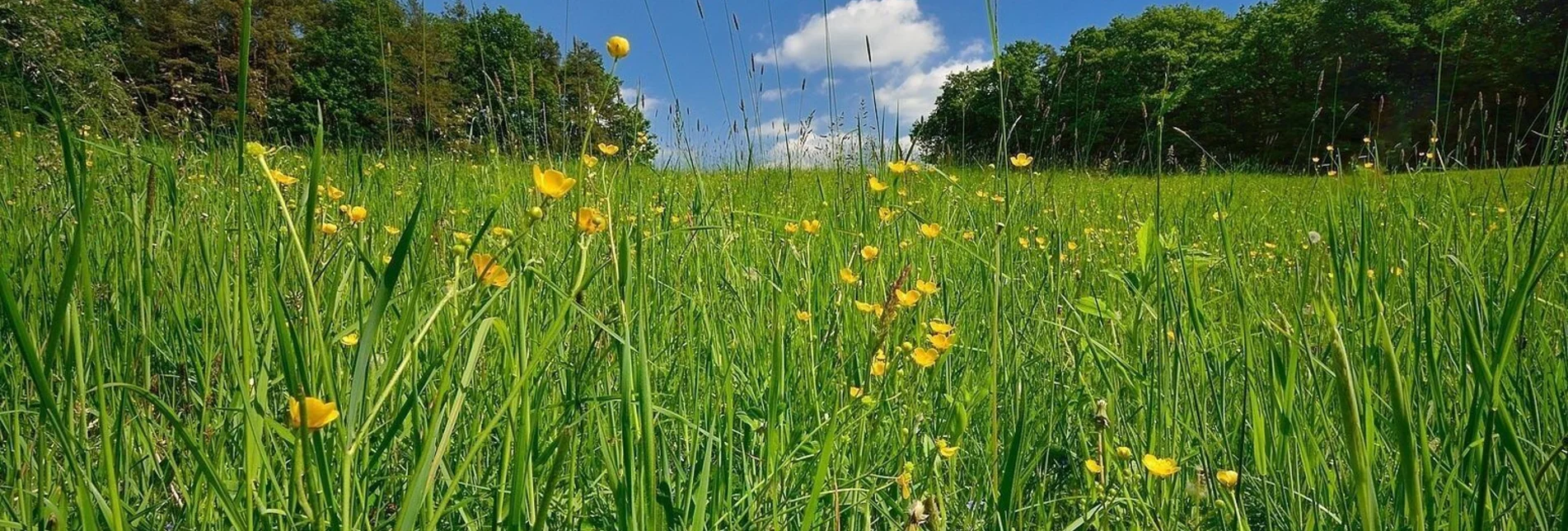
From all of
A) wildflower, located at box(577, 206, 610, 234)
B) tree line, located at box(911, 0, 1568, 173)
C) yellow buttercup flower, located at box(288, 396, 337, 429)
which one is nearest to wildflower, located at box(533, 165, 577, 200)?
wildflower, located at box(577, 206, 610, 234)

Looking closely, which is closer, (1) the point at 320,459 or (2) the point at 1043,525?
(1) the point at 320,459

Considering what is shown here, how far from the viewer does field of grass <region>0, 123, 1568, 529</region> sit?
48cm

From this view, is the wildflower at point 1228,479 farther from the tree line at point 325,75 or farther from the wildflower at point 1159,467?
the tree line at point 325,75

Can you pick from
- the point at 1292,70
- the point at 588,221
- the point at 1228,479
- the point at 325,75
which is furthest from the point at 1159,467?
the point at 1292,70

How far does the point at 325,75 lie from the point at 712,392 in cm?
1014

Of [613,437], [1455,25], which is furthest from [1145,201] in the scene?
[1455,25]

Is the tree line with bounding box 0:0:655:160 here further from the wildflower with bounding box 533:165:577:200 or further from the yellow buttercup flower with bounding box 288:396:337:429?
the yellow buttercup flower with bounding box 288:396:337:429

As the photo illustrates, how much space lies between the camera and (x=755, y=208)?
2553 mm

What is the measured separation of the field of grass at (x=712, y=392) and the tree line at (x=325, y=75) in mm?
185

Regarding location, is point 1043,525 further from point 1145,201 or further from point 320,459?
point 1145,201

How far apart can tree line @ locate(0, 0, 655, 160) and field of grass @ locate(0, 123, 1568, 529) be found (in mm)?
185

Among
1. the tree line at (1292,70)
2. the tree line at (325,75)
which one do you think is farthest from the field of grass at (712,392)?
the tree line at (1292,70)

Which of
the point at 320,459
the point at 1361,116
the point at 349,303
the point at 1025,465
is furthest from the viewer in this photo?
the point at 1361,116

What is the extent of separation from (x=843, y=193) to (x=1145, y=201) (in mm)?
3225
